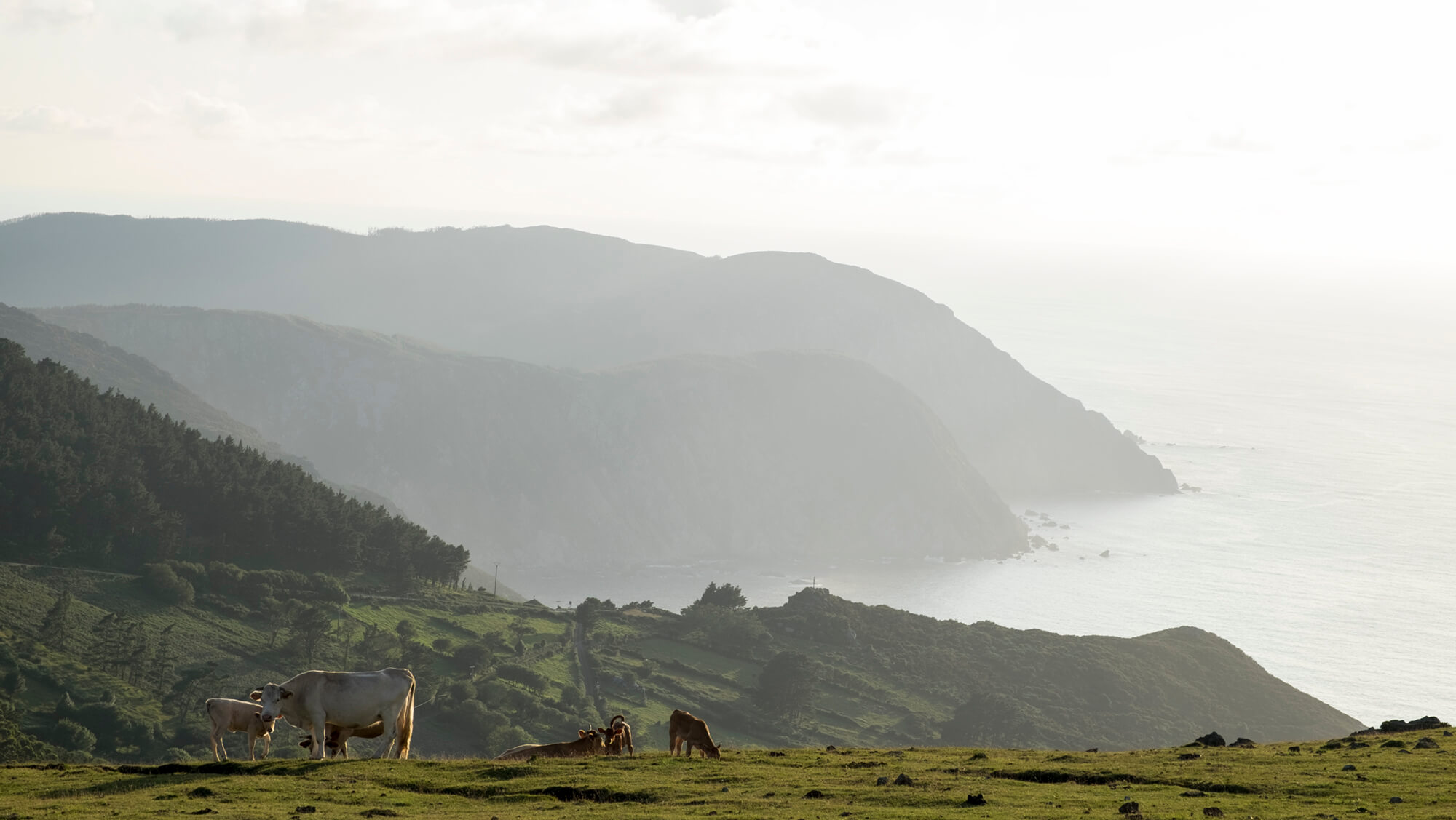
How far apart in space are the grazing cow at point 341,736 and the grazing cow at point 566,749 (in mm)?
3508

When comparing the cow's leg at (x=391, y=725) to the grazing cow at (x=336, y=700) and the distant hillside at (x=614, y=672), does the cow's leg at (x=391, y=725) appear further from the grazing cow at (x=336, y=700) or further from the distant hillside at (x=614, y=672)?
the distant hillside at (x=614, y=672)

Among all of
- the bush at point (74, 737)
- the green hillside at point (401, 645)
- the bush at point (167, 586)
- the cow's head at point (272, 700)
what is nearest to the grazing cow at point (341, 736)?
the cow's head at point (272, 700)

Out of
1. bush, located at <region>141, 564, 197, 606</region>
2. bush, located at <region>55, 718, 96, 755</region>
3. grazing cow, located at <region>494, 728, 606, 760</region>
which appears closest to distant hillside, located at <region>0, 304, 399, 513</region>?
bush, located at <region>141, 564, 197, 606</region>

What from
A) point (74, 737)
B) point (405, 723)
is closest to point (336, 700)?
point (405, 723)

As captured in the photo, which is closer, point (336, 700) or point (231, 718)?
point (336, 700)

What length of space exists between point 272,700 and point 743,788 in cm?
1142

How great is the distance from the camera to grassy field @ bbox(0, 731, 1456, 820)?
68.0ft

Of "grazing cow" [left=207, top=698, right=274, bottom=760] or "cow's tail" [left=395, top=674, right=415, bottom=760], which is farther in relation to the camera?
"grazing cow" [left=207, top=698, right=274, bottom=760]

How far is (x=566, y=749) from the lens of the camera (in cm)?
2831

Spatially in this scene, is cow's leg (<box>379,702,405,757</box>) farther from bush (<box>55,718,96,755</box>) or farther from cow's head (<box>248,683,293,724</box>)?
bush (<box>55,718,96,755</box>)

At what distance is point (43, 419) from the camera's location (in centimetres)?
9456

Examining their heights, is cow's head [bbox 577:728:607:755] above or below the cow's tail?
below

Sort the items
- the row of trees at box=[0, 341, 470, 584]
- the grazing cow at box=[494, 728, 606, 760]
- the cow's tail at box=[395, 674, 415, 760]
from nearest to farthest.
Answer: the cow's tail at box=[395, 674, 415, 760] → the grazing cow at box=[494, 728, 606, 760] → the row of trees at box=[0, 341, 470, 584]

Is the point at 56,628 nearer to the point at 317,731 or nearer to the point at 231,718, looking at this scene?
the point at 231,718
